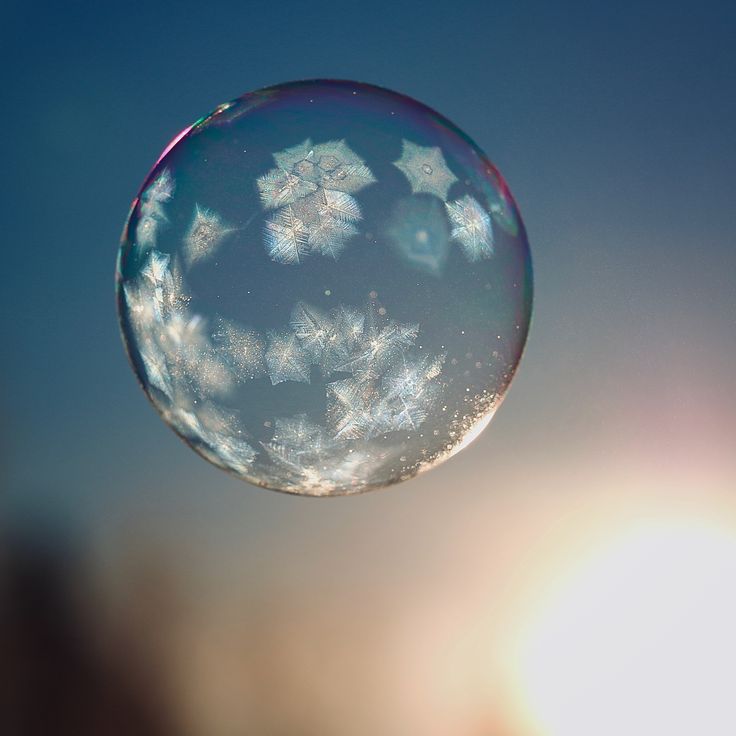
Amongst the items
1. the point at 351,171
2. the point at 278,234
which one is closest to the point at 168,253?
the point at 278,234

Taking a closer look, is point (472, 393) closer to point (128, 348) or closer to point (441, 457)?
point (441, 457)

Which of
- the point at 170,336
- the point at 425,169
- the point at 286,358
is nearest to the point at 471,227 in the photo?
the point at 425,169

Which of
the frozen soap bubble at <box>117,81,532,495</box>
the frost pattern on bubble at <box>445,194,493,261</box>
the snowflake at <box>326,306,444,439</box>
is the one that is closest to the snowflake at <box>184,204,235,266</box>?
Answer: the frozen soap bubble at <box>117,81,532,495</box>

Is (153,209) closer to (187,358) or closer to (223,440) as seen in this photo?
(187,358)

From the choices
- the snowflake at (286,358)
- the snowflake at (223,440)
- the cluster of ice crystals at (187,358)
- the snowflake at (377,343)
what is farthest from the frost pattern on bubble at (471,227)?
the snowflake at (223,440)

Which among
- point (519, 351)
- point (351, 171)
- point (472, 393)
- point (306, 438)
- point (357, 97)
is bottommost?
point (306, 438)

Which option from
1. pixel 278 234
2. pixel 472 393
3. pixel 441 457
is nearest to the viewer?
pixel 278 234
